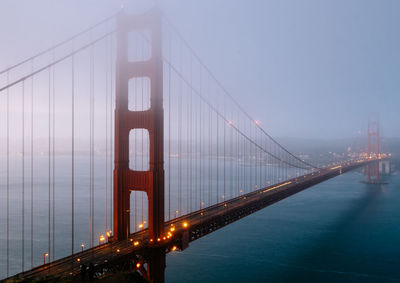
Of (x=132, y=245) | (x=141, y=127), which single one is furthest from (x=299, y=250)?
(x=141, y=127)

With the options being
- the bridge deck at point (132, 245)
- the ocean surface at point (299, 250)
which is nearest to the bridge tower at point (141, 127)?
the bridge deck at point (132, 245)

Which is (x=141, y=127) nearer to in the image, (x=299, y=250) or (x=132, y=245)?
(x=132, y=245)

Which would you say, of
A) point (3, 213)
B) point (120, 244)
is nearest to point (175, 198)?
point (3, 213)

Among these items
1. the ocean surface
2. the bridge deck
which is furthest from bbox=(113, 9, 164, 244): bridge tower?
the ocean surface

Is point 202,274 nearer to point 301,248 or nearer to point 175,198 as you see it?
point 301,248

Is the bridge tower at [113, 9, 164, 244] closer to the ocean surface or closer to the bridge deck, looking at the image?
the bridge deck
